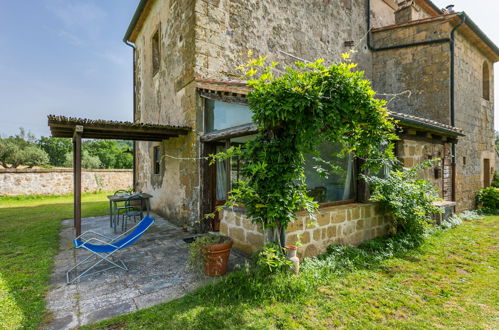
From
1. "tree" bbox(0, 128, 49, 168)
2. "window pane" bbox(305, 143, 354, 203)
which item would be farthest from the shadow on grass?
"tree" bbox(0, 128, 49, 168)

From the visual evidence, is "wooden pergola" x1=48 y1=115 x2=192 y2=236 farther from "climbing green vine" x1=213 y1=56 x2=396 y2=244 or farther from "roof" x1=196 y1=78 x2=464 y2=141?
"climbing green vine" x1=213 y1=56 x2=396 y2=244

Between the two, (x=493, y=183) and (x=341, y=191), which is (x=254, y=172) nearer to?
(x=341, y=191)

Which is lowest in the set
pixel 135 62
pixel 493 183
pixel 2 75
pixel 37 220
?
pixel 37 220

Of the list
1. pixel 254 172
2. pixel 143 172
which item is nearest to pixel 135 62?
pixel 143 172

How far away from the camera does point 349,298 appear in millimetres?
2908

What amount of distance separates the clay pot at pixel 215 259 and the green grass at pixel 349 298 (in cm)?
31

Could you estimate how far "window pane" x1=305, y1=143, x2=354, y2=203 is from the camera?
15.3 feet

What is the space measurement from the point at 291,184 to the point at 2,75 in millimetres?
38058

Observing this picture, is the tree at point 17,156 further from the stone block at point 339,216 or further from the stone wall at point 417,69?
the stone wall at point 417,69

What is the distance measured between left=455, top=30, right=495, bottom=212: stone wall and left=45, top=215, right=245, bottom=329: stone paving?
349 inches

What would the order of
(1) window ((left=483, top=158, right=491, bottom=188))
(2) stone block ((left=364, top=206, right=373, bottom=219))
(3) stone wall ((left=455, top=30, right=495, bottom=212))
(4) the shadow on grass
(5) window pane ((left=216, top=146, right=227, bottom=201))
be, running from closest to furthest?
(4) the shadow on grass
(2) stone block ((left=364, top=206, right=373, bottom=219))
(5) window pane ((left=216, top=146, right=227, bottom=201))
(3) stone wall ((left=455, top=30, right=495, bottom=212))
(1) window ((left=483, top=158, right=491, bottom=188))

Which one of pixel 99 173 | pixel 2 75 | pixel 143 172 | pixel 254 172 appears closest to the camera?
pixel 254 172

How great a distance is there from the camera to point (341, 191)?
16.3 feet

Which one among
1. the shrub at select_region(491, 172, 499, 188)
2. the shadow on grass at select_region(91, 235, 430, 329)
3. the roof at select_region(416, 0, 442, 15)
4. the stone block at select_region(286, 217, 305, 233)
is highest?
the roof at select_region(416, 0, 442, 15)
